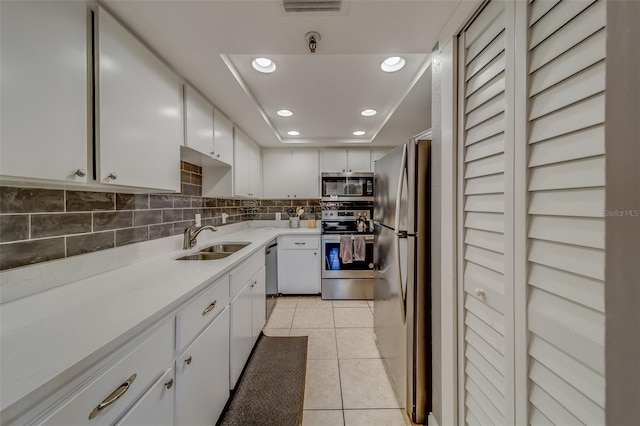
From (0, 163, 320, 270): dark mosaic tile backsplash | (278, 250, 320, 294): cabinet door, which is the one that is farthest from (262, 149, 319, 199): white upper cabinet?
(0, 163, 320, 270): dark mosaic tile backsplash

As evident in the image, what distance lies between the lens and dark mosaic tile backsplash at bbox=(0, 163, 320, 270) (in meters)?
0.91

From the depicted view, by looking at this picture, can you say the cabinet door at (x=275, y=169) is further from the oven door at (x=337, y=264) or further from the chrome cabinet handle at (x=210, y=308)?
the chrome cabinet handle at (x=210, y=308)

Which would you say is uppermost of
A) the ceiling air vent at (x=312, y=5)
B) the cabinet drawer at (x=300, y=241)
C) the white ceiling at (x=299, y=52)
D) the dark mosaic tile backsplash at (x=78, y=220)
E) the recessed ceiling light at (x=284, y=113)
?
the recessed ceiling light at (x=284, y=113)

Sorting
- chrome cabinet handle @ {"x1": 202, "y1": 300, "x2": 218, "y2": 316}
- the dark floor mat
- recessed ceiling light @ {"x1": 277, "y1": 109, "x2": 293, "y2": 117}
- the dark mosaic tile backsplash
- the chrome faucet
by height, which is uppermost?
recessed ceiling light @ {"x1": 277, "y1": 109, "x2": 293, "y2": 117}

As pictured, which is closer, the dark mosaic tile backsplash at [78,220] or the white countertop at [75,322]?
the white countertop at [75,322]

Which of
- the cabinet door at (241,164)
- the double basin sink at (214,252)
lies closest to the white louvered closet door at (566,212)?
the double basin sink at (214,252)

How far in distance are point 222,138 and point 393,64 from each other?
1.54 m

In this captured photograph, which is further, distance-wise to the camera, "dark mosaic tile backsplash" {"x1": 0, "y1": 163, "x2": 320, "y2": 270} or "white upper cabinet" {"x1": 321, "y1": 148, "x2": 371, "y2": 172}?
"white upper cabinet" {"x1": 321, "y1": 148, "x2": 371, "y2": 172}

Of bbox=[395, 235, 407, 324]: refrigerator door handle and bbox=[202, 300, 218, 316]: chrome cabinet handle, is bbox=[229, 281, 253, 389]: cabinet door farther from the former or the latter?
bbox=[395, 235, 407, 324]: refrigerator door handle

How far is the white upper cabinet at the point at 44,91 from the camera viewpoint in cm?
69

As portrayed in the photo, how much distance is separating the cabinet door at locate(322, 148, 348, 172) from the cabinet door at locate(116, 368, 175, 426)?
3.00 metres

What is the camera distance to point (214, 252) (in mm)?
1971

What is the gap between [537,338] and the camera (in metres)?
0.61

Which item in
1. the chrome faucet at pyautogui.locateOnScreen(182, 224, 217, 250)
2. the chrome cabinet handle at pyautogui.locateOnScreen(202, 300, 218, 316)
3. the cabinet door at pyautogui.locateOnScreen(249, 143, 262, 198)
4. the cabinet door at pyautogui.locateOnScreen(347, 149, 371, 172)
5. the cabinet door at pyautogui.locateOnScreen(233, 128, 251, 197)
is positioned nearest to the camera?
the chrome cabinet handle at pyautogui.locateOnScreen(202, 300, 218, 316)
